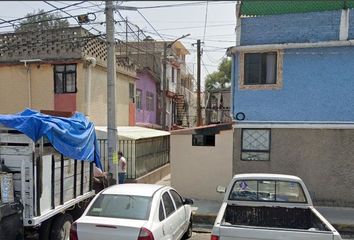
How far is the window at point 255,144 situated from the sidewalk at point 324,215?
74.9 inches

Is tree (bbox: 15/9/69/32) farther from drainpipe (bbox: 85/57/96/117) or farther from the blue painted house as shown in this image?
the blue painted house

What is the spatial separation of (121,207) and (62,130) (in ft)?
7.01

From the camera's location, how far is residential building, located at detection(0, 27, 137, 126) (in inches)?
662

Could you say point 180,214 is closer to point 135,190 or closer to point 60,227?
point 135,190

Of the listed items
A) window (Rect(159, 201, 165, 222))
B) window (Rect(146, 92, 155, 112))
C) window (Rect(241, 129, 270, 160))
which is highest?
window (Rect(146, 92, 155, 112))

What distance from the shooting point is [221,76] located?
192 ft

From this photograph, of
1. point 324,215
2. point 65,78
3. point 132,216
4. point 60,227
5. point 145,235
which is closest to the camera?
point 145,235

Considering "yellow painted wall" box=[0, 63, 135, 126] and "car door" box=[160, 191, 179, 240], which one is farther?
"yellow painted wall" box=[0, 63, 135, 126]

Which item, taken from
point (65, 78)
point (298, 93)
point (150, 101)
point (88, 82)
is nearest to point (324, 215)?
point (298, 93)

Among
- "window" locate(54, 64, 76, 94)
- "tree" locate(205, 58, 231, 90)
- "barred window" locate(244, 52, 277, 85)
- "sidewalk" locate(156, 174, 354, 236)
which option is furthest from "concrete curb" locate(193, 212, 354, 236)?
"tree" locate(205, 58, 231, 90)

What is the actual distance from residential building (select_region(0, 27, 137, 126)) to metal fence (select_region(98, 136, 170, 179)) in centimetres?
223

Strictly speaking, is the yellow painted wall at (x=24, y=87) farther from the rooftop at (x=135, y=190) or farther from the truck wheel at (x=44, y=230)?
the rooftop at (x=135, y=190)

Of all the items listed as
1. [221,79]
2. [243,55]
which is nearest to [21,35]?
[243,55]

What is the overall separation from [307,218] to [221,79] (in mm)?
52170
